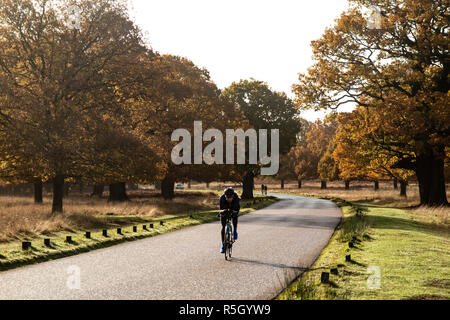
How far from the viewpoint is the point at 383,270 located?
9.05m

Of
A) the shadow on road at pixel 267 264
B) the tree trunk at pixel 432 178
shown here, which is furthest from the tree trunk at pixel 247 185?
the shadow on road at pixel 267 264

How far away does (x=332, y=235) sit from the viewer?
1650cm

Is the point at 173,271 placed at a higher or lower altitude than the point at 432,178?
lower

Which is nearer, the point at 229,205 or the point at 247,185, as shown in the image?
the point at 229,205

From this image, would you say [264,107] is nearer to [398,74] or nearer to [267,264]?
[398,74]

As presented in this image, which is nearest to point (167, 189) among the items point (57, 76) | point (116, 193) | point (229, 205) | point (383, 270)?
point (116, 193)

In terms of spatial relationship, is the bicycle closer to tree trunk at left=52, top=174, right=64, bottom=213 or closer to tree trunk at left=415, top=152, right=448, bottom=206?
tree trunk at left=52, top=174, right=64, bottom=213

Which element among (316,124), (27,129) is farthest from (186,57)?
(316,124)

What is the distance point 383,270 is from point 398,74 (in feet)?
67.2

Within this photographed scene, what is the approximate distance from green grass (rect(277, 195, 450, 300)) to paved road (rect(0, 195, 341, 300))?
477 mm

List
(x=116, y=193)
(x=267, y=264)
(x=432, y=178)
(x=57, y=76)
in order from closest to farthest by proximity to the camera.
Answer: (x=267, y=264)
(x=57, y=76)
(x=432, y=178)
(x=116, y=193)

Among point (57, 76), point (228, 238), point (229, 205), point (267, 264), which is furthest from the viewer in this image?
point (57, 76)

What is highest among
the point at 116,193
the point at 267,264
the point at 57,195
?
the point at 57,195
